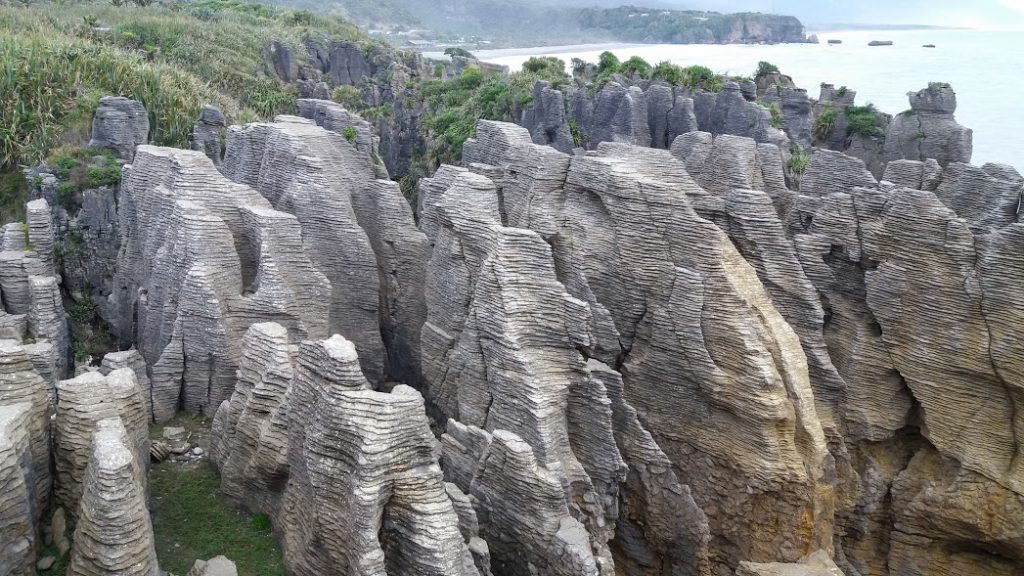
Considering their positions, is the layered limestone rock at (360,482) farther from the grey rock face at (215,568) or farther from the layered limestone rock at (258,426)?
the grey rock face at (215,568)

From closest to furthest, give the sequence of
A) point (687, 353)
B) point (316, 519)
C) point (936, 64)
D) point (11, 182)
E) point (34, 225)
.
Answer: point (316, 519) → point (687, 353) → point (34, 225) → point (11, 182) → point (936, 64)

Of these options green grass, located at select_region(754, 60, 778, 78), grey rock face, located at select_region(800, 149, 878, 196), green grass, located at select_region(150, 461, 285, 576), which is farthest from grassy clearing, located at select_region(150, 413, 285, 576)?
green grass, located at select_region(754, 60, 778, 78)

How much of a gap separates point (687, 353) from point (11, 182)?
836 inches

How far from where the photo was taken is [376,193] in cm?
1889

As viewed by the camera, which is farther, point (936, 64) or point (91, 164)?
point (936, 64)

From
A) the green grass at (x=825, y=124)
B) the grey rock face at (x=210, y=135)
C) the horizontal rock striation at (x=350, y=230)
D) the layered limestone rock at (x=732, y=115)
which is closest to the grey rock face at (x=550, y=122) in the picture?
→ the layered limestone rock at (x=732, y=115)

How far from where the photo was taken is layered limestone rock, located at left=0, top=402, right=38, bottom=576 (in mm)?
9492

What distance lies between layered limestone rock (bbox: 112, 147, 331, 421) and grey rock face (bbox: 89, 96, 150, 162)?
18.5ft

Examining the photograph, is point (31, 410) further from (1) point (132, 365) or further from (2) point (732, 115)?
(2) point (732, 115)

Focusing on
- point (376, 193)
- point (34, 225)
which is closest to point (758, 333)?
point (376, 193)

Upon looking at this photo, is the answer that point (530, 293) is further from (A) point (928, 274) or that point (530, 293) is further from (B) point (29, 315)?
(B) point (29, 315)

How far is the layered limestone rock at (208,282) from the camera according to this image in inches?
604

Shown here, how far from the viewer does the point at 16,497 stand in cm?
965

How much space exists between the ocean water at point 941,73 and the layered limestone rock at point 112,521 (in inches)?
1444
